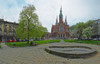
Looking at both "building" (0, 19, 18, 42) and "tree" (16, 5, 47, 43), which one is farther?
"building" (0, 19, 18, 42)

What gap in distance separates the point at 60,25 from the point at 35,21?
216ft

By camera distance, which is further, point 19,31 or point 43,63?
point 19,31

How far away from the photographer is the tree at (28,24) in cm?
2081

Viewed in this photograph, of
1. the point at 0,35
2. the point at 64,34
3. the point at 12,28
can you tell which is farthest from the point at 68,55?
the point at 64,34

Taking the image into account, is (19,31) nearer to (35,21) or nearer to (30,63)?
(35,21)

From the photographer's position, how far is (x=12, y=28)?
49812 millimetres

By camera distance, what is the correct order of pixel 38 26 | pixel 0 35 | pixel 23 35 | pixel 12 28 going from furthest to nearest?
pixel 12 28, pixel 0 35, pixel 38 26, pixel 23 35

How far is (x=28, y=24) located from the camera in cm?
2106

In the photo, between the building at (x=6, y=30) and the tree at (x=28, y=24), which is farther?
the building at (x=6, y=30)

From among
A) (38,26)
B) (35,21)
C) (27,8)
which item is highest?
(27,8)

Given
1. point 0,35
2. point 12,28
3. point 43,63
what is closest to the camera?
point 43,63

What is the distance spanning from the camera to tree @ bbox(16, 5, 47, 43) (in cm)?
2081

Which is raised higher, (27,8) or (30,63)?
(27,8)

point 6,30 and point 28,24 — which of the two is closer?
point 28,24
